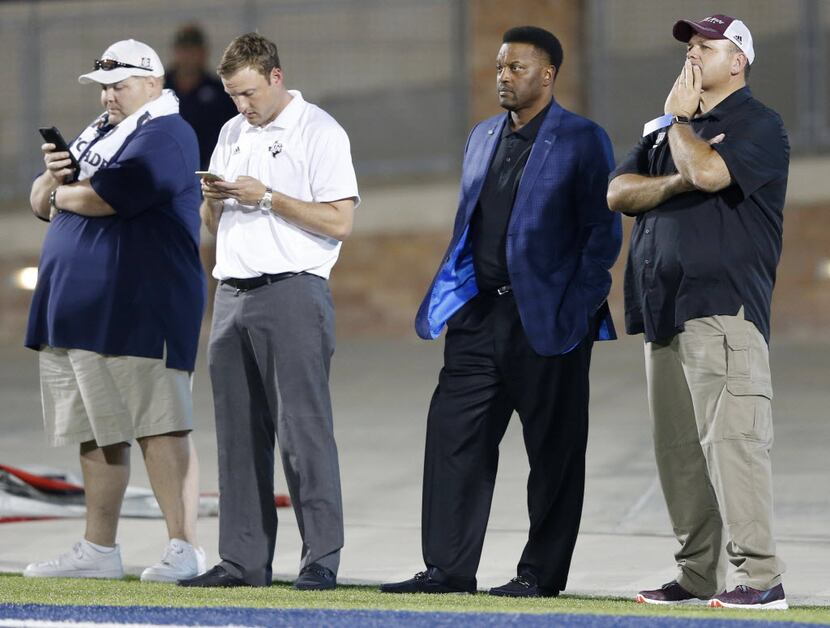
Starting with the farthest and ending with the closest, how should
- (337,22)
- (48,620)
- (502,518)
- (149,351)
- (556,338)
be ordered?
1. (337,22)
2. (502,518)
3. (149,351)
4. (556,338)
5. (48,620)

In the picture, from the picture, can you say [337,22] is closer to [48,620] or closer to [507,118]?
[507,118]

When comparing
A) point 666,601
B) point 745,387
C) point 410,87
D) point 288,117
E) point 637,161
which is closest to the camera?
point 745,387

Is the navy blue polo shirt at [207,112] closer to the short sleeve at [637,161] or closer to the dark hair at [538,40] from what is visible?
the dark hair at [538,40]

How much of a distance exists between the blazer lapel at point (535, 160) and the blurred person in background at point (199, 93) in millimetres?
5404

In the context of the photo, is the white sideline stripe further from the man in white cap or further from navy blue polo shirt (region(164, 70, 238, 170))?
navy blue polo shirt (region(164, 70, 238, 170))

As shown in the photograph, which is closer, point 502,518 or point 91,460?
point 91,460

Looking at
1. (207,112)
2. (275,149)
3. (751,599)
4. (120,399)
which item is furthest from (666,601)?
(207,112)

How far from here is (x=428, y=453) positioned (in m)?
5.84

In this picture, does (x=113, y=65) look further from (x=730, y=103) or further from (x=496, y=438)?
(x=730, y=103)

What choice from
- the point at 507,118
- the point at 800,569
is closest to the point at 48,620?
the point at 507,118

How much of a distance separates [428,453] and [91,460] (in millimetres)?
1407

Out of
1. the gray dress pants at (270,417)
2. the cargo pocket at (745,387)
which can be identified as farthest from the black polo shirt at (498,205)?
the cargo pocket at (745,387)

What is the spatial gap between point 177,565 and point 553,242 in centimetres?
191

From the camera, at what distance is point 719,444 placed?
5.18m
